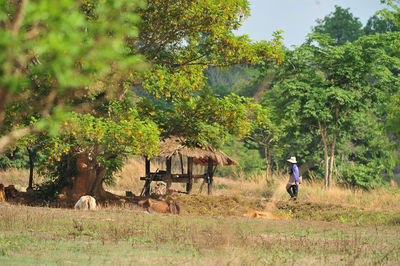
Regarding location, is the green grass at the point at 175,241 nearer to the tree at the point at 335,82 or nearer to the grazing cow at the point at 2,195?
the grazing cow at the point at 2,195

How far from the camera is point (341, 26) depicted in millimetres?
71375

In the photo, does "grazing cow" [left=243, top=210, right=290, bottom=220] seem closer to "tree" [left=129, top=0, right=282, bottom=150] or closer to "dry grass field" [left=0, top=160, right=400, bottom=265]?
"dry grass field" [left=0, top=160, right=400, bottom=265]

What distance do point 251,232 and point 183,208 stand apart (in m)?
5.91

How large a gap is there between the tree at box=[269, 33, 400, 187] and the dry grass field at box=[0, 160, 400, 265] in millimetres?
7097

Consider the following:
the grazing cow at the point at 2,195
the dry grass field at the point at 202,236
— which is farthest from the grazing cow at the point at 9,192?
the dry grass field at the point at 202,236

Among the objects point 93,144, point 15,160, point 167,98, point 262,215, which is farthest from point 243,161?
point 93,144

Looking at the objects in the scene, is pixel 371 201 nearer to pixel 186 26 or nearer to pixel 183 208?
pixel 183 208

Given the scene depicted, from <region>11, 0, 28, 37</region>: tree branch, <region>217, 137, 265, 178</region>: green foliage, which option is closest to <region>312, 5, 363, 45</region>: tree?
<region>217, 137, 265, 178</region>: green foliage

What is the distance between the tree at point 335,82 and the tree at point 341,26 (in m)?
44.9

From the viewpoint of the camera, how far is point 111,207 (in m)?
18.1

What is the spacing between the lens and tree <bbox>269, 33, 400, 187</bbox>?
2548 cm

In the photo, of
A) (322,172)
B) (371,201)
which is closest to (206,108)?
(371,201)

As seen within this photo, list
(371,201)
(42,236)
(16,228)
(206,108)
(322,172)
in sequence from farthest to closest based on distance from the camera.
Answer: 1. (322,172)
2. (371,201)
3. (206,108)
4. (16,228)
5. (42,236)

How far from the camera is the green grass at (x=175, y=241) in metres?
8.84
